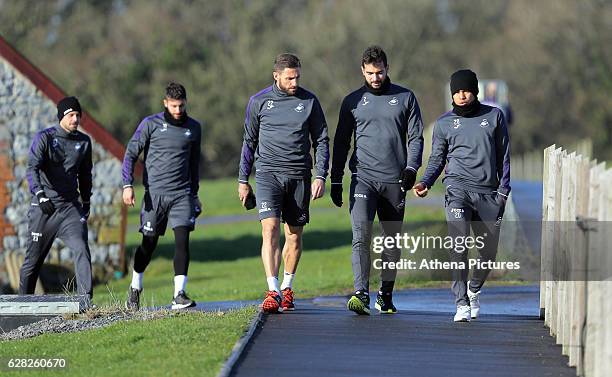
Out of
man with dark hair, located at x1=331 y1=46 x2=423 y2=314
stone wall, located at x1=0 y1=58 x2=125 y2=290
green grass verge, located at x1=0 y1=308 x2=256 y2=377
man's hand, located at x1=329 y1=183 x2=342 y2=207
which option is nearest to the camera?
green grass verge, located at x1=0 y1=308 x2=256 y2=377

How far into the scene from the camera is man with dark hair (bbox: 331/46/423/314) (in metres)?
13.3

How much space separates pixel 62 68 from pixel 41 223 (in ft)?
201

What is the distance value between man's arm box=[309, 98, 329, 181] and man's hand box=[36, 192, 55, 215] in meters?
2.93

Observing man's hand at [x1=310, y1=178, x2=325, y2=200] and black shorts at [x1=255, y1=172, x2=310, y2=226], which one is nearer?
man's hand at [x1=310, y1=178, x2=325, y2=200]

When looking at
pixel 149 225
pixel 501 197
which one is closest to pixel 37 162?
pixel 149 225

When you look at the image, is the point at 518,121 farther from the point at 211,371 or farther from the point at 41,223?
the point at 211,371

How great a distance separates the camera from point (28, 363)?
36.6 feet

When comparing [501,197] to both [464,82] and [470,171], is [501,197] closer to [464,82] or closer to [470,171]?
[470,171]

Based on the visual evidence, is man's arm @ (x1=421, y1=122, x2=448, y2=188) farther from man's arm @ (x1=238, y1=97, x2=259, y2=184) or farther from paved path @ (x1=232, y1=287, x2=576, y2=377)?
man's arm @ (x1=238, y1=97, x2=259, y2=184)

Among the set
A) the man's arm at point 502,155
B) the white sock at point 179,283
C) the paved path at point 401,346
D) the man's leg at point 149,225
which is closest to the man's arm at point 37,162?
the man's leg at point 149,225

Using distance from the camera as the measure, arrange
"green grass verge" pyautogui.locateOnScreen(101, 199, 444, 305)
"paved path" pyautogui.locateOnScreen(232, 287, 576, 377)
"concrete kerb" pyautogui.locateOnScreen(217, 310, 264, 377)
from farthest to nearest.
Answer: "green grass verge" pyautogui.locateOnScreen(101, 199, 444, 305), "paved path" pyautogui.locateOnScreen(232, 287, 576, 377), "concrete kerb" pyautogui.locateOnScreen(217, 310, 264, 377)

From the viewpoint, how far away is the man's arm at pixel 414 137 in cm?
1336

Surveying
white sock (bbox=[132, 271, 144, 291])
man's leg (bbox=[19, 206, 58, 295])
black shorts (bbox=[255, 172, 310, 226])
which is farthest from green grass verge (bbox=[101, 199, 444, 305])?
black shorts (bbox=[255, 172, 310, 226])

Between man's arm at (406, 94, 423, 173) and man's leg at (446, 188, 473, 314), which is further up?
man's arm at (406, 94, 423, 173)
